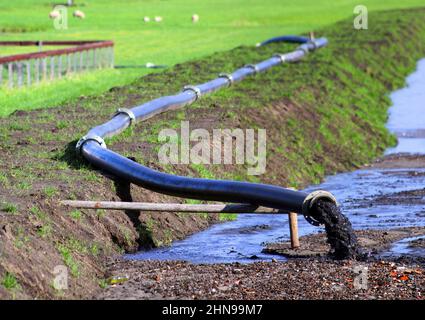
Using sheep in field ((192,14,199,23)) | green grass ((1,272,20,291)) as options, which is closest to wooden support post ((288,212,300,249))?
green grass ((1,272,20,291))

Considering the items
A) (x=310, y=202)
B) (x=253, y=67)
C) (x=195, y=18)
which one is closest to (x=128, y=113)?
(x=310, y=202)

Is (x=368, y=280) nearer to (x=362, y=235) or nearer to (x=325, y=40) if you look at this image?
(x=362, y=235)

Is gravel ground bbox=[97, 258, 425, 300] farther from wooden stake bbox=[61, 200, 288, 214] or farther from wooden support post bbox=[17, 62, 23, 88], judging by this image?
wooden support post bbox=[17, 62, 23, 88]

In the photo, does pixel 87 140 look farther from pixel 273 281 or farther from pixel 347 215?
pixel 273 281

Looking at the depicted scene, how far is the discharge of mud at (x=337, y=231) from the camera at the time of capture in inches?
584

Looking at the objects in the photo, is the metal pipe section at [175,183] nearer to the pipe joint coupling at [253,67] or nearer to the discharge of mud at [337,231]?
the discharge of mud at [337,231]

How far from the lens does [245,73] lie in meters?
32.1

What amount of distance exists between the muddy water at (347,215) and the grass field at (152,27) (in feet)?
27.2

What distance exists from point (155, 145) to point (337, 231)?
623 centimetres

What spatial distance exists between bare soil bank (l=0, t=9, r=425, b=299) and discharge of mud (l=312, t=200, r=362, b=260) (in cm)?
233

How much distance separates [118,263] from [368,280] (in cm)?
345

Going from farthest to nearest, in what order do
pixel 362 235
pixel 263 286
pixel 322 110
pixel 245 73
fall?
1. pixel 245 73
2. pixel 322 110
3. pixel 362 235
4. pixel 263 286
